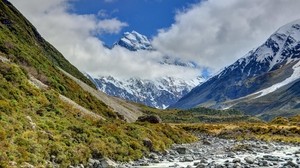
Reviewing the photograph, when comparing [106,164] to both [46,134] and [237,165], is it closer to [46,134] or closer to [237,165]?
[46,134]

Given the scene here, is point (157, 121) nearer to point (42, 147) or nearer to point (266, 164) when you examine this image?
point (266, 164)

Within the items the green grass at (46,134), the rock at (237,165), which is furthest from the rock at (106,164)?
the rock at (237,165)

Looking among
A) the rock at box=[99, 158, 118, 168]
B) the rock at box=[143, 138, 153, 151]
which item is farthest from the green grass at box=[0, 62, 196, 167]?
the rock at box=[99, 158, 118, 168]

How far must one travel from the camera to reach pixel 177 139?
72.1m

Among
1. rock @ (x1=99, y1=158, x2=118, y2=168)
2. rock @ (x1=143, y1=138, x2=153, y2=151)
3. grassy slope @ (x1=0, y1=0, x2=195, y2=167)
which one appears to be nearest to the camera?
grassy slope @ (x1=0, y1=0, x2=195, y2=167)

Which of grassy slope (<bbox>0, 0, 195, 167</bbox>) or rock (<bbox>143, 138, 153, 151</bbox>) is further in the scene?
rock (<bbox>143, 138, 153, 151</bbox>)

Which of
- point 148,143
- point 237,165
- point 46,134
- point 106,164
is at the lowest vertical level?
point 106,164

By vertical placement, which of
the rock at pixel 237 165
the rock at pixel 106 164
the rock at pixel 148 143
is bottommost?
the rock at pixel 106 164

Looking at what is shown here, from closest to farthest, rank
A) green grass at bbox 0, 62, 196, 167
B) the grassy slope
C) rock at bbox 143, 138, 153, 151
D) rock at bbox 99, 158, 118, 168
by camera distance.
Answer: the grassy slope → green grass at bbox 0, 62, 196, 167 → rock at bbox 99, 158, 118, 168 → rock at bbox 143, 138, 153, 151

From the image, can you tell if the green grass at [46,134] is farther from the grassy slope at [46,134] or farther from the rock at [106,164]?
the rock at [106,164]

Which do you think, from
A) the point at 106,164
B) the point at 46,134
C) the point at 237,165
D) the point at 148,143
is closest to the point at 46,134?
the point at 46,134

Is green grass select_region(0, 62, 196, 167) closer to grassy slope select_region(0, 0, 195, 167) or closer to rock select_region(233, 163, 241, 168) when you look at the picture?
grassy slope select_region(0, 0, 195, 167)

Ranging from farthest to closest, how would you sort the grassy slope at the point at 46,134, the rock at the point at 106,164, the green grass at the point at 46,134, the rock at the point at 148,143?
the rock at the point at 148,143
the rock at the point at 106,164
the green grass at the point at 46,134
the grassy slope at the point at 46,134

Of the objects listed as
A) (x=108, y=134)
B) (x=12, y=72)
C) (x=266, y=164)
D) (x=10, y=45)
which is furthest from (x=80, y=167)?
(x=10, y=45)
